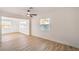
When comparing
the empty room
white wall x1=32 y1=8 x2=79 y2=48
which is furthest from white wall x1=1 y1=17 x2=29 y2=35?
white wall x1=32 y1=8 x2=79 y2=48

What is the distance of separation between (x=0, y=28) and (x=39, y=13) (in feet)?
2.73

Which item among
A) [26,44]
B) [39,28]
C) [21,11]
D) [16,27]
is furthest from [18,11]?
[26,44]

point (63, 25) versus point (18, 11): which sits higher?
point (18, 11)

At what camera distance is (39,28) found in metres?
2.05

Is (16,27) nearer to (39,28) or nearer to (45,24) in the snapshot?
(39,28)

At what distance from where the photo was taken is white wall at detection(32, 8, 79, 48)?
74.9 inches

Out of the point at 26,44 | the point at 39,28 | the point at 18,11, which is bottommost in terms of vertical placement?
the point at 26,44

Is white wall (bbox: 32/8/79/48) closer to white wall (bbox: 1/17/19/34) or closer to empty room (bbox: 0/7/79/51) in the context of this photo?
empty room (bbox: 0/7/79/51)

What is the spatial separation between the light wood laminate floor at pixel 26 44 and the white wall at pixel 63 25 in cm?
11

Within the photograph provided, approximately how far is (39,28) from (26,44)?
16.8 inches

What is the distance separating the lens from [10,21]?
1.95m

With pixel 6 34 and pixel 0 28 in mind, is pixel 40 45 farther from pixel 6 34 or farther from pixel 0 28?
pixel 0 28
